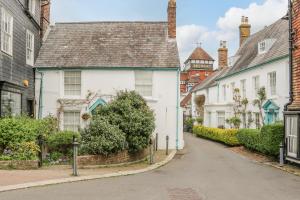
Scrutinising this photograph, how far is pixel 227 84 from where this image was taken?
137 ft

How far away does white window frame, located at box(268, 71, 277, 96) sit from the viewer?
28625mm

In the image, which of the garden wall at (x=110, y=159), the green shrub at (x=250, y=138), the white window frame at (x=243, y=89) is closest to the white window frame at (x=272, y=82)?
the green shrub at (x=250, y=138)

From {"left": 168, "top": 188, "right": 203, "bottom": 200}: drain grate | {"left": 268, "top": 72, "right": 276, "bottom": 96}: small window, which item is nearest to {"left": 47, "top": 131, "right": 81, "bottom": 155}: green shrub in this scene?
{"left": 168, "top": 188, "right": 203, "bottom": 200}: drain grate

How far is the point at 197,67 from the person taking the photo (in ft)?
297

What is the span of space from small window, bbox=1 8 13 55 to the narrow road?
9291 mm

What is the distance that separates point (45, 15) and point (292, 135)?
1776 cm

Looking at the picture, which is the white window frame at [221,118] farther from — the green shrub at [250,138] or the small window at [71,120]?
the small window at [71,120]

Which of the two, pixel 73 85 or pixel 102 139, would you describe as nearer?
pixel 102 139

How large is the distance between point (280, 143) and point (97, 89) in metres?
11.7

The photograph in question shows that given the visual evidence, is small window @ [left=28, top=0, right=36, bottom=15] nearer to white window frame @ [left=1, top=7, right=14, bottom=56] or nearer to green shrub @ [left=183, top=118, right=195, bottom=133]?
white window frame @ [left=1, top=7, right=14, bottom=56]

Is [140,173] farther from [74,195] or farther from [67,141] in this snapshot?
[74,195]

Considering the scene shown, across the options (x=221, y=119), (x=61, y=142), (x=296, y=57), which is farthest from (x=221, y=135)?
(x=61, y=142)

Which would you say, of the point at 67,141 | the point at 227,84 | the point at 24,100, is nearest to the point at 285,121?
the point at 67,141

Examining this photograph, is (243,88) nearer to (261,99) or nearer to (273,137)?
(261,99)
